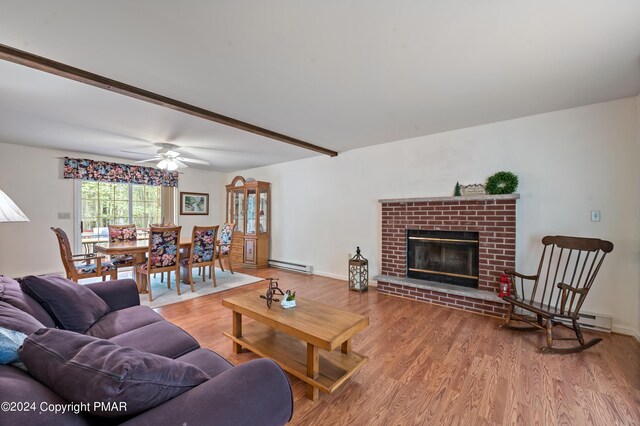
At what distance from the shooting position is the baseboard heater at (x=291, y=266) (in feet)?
16.8

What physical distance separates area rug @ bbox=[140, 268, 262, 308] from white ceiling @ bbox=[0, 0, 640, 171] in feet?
7.23

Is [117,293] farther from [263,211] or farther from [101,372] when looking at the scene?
[263,211]

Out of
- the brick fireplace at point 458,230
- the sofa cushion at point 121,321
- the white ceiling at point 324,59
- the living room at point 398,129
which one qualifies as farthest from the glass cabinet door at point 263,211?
the sofa cushion at point 121,321

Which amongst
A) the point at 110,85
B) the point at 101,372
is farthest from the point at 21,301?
the point at 110,85

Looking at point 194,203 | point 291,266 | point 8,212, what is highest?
point 194,203

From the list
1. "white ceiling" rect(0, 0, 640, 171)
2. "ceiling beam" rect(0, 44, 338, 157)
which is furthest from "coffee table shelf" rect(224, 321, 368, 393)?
"ceiling beam" rect(0, 44, 338, 157)

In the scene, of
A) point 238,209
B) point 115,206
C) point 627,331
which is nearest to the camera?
point 627,331

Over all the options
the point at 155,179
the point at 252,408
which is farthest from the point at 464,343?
the point at 155,179

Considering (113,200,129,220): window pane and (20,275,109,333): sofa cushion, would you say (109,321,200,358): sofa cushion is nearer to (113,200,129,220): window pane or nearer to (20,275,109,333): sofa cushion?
(20,275,109,333): sofa cushion

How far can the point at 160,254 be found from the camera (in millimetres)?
3596

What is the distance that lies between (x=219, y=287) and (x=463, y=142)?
13.0 feet

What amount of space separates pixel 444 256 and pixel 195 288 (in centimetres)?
357

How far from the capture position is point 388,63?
6.62 ft

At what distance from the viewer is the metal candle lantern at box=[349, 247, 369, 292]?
4.01 m
